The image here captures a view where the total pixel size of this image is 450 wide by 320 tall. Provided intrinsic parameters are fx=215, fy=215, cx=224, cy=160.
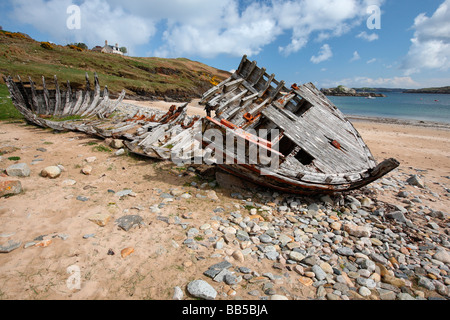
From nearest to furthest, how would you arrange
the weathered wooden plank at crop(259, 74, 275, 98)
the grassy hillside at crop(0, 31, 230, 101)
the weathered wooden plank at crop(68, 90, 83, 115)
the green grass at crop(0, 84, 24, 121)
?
the weathered wooden plank at crop(259, 74, 275, 98), the green grass at crop(0, 84, 24, 121), the weathered wooden plank at crop(68, 90, 83, 115), the grassy hillside at crop(0, 31, 230, 101)

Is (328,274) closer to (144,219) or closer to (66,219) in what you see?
(144,219)

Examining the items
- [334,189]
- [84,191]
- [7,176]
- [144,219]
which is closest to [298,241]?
[334,189]

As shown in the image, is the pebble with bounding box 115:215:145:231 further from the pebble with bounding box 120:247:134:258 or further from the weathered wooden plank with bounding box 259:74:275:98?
the weathered wooden plank with bounding box 259:74:275:98

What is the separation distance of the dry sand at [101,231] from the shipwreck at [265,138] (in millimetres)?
1166

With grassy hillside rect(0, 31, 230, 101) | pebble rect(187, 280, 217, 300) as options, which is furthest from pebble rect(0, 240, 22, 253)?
grassy hillside rect(0, 31, 230, 101)

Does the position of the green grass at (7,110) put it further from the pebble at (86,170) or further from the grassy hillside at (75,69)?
the pebble at (86,170)

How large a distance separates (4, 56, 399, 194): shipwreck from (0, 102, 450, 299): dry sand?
1.17 m

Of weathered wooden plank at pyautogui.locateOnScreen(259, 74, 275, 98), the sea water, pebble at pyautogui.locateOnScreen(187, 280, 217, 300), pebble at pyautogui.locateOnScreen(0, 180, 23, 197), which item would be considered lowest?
pebble at pyautogui.locateOnScreen(187, 280, 217, 300)

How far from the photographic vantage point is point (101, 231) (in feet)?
14.8

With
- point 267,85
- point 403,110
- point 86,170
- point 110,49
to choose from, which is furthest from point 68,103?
point 110,49

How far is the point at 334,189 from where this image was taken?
19.5 feet

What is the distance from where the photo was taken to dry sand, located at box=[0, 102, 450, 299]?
334 cm

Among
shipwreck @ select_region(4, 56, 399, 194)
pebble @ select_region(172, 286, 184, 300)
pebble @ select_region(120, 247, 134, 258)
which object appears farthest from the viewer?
shipwreck @ select_region(4, 56, 399, 194)

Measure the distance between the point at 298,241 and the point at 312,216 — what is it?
1287 mm
